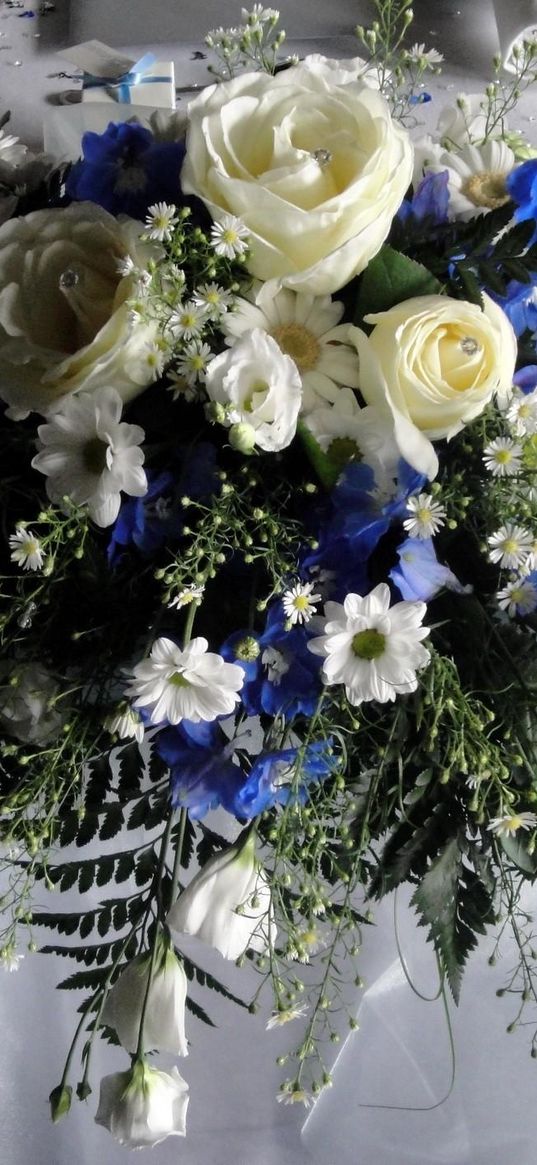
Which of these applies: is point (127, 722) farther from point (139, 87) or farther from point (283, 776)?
point (139, 87)

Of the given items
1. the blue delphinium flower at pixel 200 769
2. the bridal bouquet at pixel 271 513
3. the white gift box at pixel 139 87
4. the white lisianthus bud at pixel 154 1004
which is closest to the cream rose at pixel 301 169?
the bridal bouquet at pixel 271 513

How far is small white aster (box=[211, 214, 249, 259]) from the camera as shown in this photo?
16.1 inches

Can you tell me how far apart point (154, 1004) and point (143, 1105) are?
48mm

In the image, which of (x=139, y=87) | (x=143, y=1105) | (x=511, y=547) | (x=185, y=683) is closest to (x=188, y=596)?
(x=185, y=683)

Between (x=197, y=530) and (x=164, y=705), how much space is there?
82 millimetres

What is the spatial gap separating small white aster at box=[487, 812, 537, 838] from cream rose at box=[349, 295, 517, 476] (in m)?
0.16

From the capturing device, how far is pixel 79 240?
0.45m

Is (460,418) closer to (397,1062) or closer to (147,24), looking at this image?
(397,1062)

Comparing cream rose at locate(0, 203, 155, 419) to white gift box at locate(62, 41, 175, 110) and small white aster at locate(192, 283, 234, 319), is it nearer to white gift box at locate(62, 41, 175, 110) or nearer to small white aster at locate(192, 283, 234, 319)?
small white aster at locate(192, 283, 234, 319)

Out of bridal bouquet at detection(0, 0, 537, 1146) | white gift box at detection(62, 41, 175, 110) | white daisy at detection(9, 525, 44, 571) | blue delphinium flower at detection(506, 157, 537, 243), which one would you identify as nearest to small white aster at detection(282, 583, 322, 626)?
bridal bouquet at detection(0, 0, 537, 1146)

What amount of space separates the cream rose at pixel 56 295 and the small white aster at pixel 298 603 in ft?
0.37

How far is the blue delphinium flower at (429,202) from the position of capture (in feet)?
1.51

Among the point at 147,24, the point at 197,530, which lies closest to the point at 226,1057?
the point at 197,530

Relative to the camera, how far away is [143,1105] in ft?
1.50
